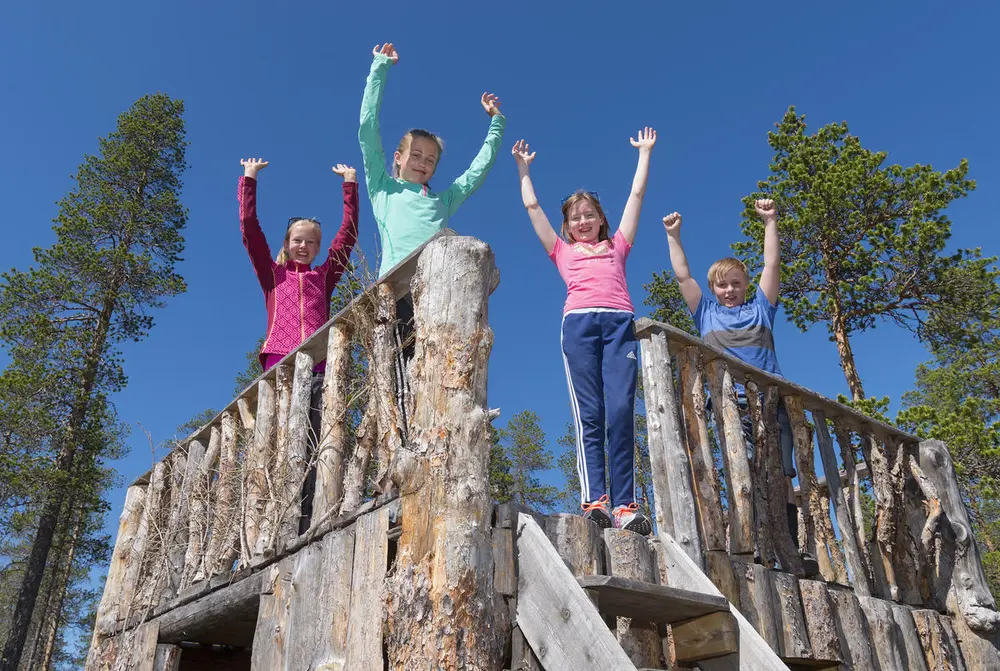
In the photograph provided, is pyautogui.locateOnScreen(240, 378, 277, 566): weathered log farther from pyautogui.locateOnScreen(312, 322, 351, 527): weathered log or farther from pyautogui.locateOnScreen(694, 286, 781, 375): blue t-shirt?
pyautogui.locateOnScreen(694, 286, 781, 375): blue t-shirt

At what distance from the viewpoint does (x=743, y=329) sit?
17.5 ft

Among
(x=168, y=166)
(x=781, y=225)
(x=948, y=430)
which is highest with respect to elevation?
(x=168, y=166)

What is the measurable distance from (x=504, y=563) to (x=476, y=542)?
0.47ft

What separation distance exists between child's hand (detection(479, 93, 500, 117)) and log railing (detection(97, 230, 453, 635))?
7.58ft

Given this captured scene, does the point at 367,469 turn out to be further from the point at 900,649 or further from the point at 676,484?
Result: the point at 900,649

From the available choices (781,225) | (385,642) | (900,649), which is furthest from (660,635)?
(781,225)

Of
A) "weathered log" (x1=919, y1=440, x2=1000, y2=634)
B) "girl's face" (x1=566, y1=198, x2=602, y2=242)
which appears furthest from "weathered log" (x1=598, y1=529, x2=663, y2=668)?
"weathered log" (x1=919, y1=440, x2=1000, y2=634)

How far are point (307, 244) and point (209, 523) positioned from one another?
6.25 ft

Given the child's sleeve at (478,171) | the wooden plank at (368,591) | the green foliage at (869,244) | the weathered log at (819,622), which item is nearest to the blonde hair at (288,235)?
the child's sleeve at (478,171)

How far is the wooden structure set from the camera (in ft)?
8.82

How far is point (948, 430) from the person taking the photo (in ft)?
43.2

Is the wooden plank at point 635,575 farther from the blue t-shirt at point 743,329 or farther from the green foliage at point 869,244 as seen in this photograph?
the green foliage at point 869,244

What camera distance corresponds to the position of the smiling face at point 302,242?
17.5ft

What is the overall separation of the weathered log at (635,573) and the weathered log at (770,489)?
1053mm
